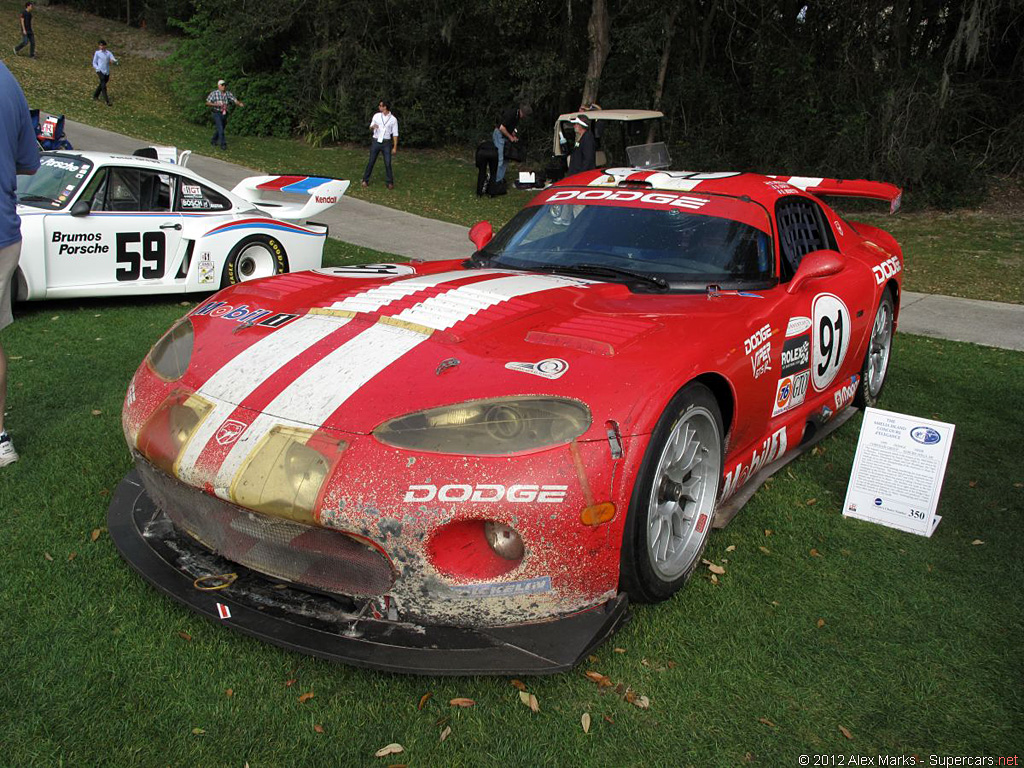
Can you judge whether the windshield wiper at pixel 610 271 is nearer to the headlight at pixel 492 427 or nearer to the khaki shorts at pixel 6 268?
the headlight at pixel 492 427

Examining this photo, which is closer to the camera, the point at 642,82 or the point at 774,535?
the point at 774,535

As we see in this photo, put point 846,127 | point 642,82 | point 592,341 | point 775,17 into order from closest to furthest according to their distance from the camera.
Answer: point 592,341 → point 846,127 → point 775,17 → point 642,82

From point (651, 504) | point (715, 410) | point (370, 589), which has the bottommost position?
point (370, 589)

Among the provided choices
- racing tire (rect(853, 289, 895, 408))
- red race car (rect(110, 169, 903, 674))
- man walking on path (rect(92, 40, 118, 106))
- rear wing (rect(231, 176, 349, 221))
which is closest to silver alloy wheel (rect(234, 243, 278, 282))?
rear wing (rect(231, 176, 349, 221))

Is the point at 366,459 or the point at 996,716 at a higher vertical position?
the point at 366,459

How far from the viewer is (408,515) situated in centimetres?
238

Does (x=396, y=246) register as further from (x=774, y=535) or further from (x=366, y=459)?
(x=366, y=459)

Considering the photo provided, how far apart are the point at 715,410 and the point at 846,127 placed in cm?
1534

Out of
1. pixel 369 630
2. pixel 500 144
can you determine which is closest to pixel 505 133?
pixel 500 144

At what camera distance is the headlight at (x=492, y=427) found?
97.7 inches

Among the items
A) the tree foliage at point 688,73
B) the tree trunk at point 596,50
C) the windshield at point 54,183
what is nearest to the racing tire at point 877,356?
the windshield at point 54,183

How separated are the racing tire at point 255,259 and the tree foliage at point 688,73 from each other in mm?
12405

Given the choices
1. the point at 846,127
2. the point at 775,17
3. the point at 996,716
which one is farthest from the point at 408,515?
the point at 775,17

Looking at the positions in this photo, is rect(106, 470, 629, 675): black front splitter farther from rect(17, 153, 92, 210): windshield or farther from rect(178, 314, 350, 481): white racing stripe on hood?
rect(17, 153, 92, 210): windshield
